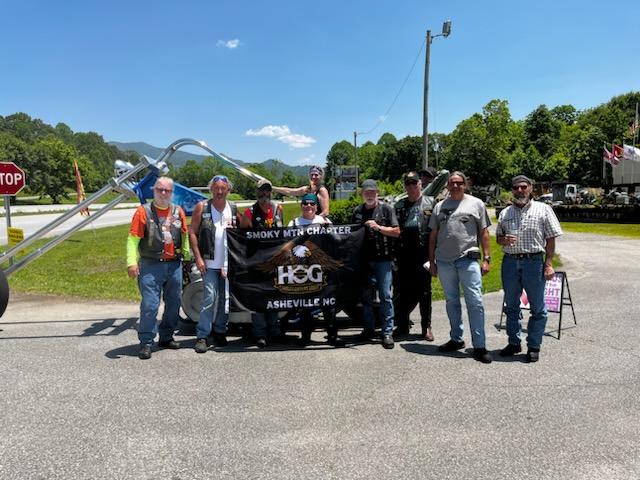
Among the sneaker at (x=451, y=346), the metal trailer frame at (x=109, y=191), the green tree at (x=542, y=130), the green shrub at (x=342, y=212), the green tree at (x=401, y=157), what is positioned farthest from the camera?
the green tree at (x=401, y=157)

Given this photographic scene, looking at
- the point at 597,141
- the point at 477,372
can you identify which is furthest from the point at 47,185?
the point at 597,141

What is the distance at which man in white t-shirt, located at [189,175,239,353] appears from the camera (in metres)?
5.20

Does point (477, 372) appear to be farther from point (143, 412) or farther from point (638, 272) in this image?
point (638, 272)

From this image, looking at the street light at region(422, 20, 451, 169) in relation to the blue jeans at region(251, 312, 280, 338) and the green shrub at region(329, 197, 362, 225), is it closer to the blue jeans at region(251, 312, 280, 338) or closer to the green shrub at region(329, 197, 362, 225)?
the green shrub at region(329, 197, 362, 225)

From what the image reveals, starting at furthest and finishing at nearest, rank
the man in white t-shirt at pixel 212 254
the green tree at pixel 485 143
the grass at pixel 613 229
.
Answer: the green tree at pixel 485 143 < the grass at pixel 613 229 < the man in white t-shirt at pixel 212 254

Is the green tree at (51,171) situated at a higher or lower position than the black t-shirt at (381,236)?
higher

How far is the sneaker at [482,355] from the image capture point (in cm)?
473

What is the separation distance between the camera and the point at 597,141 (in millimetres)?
64062

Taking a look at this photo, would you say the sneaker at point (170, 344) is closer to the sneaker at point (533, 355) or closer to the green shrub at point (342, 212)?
the sneaker at point (533, 355)

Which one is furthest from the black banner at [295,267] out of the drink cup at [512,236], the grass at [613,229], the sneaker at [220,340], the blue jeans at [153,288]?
the grass at [613,229]

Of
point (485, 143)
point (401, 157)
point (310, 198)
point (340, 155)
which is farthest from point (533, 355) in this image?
point (340, 155)

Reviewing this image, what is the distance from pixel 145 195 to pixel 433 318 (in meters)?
4.46

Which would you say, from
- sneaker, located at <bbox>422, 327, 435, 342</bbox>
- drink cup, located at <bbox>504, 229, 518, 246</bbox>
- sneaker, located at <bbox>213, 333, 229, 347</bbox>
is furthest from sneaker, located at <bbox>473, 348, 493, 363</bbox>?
sneaker, located at <bbox>213, 333, 229, 347</bbox>

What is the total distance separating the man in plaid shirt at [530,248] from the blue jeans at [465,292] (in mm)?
392
